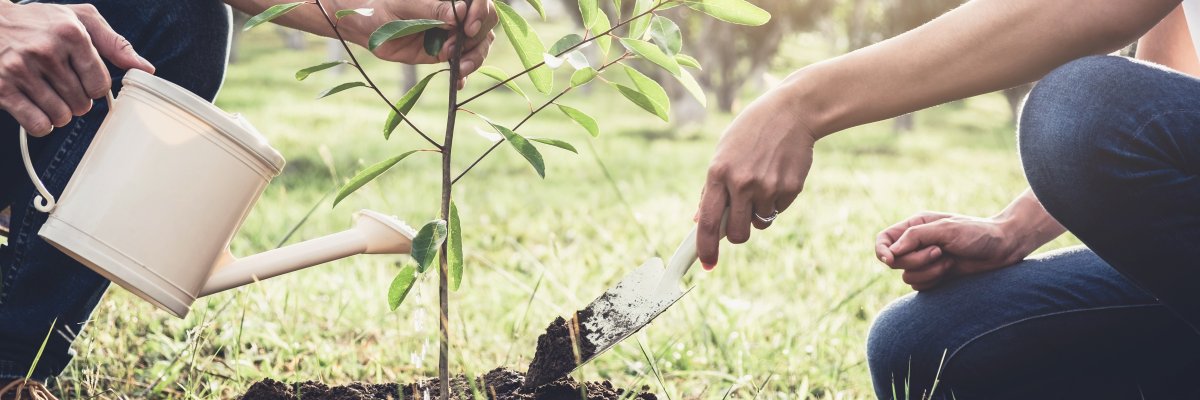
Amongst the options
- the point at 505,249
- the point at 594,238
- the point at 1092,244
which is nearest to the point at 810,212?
the point at 594,238

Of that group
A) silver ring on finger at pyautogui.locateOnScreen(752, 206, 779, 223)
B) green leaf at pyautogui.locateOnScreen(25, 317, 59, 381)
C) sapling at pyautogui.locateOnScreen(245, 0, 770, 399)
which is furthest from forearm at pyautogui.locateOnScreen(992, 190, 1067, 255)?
green leaf at pyautogui.locateOnScreen(25, 317, 59, 381)

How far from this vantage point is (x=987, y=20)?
1.25 metres

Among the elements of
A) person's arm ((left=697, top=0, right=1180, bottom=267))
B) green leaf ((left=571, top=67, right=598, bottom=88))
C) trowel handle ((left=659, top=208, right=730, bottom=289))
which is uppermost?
green leaf ((left=571, top=67, right=598, bottom=88))

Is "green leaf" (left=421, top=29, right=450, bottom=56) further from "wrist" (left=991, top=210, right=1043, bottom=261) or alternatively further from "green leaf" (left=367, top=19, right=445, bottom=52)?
"wrist" (left=991, top=210, right=1043, bottom=261)

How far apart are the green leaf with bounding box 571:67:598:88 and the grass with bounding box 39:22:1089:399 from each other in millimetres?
151

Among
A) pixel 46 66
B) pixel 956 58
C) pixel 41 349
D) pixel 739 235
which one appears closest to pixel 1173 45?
pixel 956 58

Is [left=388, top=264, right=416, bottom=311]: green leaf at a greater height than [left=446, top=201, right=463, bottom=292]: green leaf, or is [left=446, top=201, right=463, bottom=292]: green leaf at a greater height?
[left=446, top=201, right=463, bottom=292]: green leaf

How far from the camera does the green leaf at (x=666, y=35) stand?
3.96 feet

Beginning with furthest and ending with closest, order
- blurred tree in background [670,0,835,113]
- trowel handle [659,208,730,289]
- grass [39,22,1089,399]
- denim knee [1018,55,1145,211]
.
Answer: blurred tree in background [670,0,835,113]
grass [39,22,1089,399]
trowel handle [659,208,730,289]
denim knee [1018,55,1145,211]

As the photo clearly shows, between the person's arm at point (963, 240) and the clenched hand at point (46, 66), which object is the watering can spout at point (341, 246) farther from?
the person's arm at point (963, 240)

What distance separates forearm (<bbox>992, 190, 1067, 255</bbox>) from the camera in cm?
169

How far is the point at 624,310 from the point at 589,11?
48 centimetres

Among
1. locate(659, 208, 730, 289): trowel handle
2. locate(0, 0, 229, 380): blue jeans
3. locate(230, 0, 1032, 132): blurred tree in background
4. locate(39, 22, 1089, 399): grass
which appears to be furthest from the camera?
locate(230, 0, 1032, 132): blurred tree in background

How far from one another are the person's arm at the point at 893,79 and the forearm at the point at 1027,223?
17.5 inches
